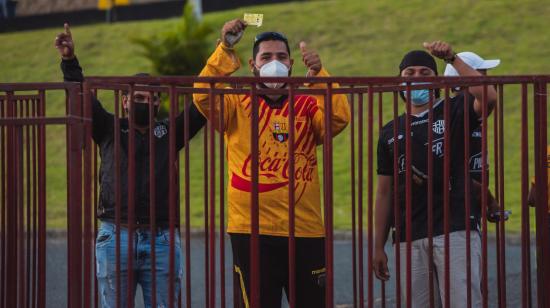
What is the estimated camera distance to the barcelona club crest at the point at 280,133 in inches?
200

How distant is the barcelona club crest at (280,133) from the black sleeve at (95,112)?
0.95 meters

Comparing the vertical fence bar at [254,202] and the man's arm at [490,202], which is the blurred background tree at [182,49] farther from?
the vertical fence bar at [254,202]

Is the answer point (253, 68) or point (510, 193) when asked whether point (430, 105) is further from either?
point (510, 193)

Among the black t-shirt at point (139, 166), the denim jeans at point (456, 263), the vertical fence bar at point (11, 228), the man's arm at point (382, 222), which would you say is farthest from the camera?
the man's arm at point (382, 222)

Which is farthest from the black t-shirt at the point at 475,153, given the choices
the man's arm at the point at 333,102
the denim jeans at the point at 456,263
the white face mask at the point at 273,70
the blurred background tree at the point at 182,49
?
the blurred background tree at the point at 182,49

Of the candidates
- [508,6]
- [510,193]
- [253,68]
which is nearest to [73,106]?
[253,68]

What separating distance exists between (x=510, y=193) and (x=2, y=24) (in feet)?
69.2

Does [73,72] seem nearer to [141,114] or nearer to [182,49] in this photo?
[141,114]

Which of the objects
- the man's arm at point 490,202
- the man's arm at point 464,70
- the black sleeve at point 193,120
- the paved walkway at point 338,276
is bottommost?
the paved walkway at point 338,276

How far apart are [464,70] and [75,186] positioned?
190 centimetres

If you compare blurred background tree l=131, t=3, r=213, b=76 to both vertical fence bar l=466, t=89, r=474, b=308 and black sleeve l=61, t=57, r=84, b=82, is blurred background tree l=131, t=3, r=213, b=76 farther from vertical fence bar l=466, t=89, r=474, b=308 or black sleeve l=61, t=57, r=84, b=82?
vertical fence bar l=466, t=89, r=474, b=308

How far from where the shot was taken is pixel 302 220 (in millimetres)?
5102

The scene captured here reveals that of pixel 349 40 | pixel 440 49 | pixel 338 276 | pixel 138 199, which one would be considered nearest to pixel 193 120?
pixel 138 199

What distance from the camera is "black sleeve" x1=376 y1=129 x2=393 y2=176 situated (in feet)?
17.9
